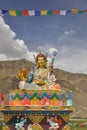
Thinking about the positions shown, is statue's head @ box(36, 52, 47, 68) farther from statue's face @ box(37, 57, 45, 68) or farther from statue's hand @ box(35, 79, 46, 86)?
statue's hand @ box(35, 79, 46, 86)

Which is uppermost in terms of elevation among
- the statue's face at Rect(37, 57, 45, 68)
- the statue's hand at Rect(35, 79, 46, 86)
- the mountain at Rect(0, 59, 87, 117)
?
the statue's face at Rect(37, 57, 45, 68)

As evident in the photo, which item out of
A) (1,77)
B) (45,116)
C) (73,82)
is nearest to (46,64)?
(45,116)

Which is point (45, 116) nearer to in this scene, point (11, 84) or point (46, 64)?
point (46, 64)

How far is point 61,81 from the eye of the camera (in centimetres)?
17750

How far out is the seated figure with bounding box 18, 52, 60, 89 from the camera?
23022 millimetres

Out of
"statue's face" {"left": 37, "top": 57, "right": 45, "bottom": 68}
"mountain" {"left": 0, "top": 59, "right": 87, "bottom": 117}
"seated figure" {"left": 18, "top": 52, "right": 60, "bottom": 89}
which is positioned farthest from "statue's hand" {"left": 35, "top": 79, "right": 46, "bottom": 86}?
"mountain" {"left": 0, "top": 59, "right": 87, "bottom": 117}

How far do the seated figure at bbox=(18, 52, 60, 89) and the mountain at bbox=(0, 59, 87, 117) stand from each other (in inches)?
4285

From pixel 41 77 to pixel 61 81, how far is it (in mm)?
154064

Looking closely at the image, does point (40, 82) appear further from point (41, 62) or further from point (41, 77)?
point (41, 62)

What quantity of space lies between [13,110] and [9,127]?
1057 millimetres

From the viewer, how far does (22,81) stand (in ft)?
74.7

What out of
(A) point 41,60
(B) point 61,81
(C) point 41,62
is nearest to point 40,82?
(C) point 41,62

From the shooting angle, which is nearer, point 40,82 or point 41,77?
point 40,82

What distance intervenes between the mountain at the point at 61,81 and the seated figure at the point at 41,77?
109 m
